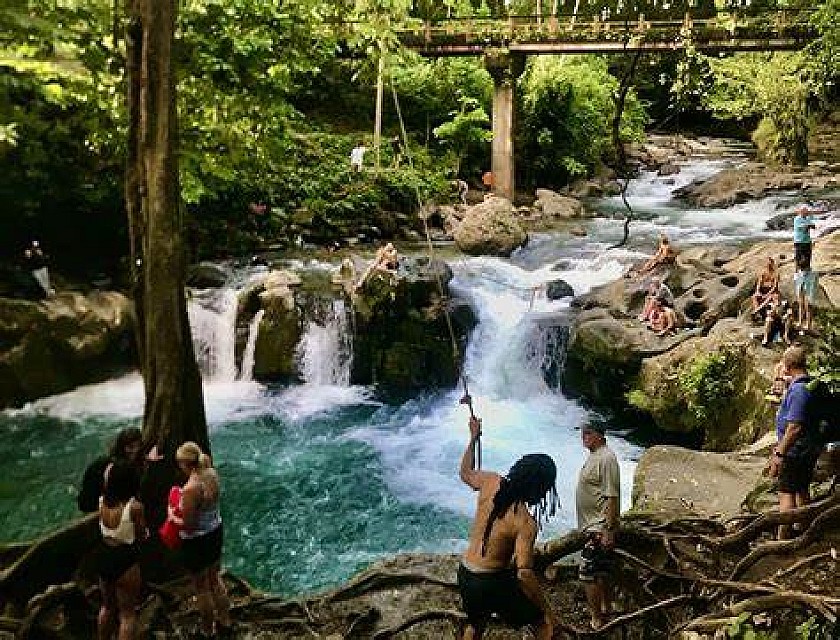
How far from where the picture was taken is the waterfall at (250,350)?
1509 cm

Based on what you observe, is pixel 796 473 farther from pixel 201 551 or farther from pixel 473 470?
pixel 201 551

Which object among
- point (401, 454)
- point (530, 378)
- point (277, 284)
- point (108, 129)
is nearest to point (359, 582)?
point (108, 129)

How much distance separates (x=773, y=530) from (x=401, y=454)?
7.07m

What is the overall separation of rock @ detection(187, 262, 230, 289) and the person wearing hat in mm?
12318

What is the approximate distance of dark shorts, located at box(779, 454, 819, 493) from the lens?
5941mm

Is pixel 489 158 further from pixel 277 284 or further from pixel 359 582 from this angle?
pixel 359 582

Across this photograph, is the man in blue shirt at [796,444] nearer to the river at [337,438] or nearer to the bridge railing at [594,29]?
the river at [337,438]

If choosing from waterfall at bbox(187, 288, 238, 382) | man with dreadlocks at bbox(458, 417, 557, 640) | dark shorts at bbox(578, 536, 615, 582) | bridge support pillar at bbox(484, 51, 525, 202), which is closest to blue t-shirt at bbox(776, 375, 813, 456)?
dark shorts at bbox(578, 536, 615, 582)

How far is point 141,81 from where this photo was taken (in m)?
6.12

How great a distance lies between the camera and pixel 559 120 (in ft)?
90.9

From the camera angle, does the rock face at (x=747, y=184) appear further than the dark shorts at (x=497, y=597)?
Yes

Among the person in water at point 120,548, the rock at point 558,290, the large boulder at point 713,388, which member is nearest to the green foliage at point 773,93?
the rock at point 558,290

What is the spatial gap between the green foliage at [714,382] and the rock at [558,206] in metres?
12.7

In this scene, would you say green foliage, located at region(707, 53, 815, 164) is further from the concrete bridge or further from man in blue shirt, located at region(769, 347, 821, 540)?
man in blue shirt, located at region(769, 347, 821, 540)
